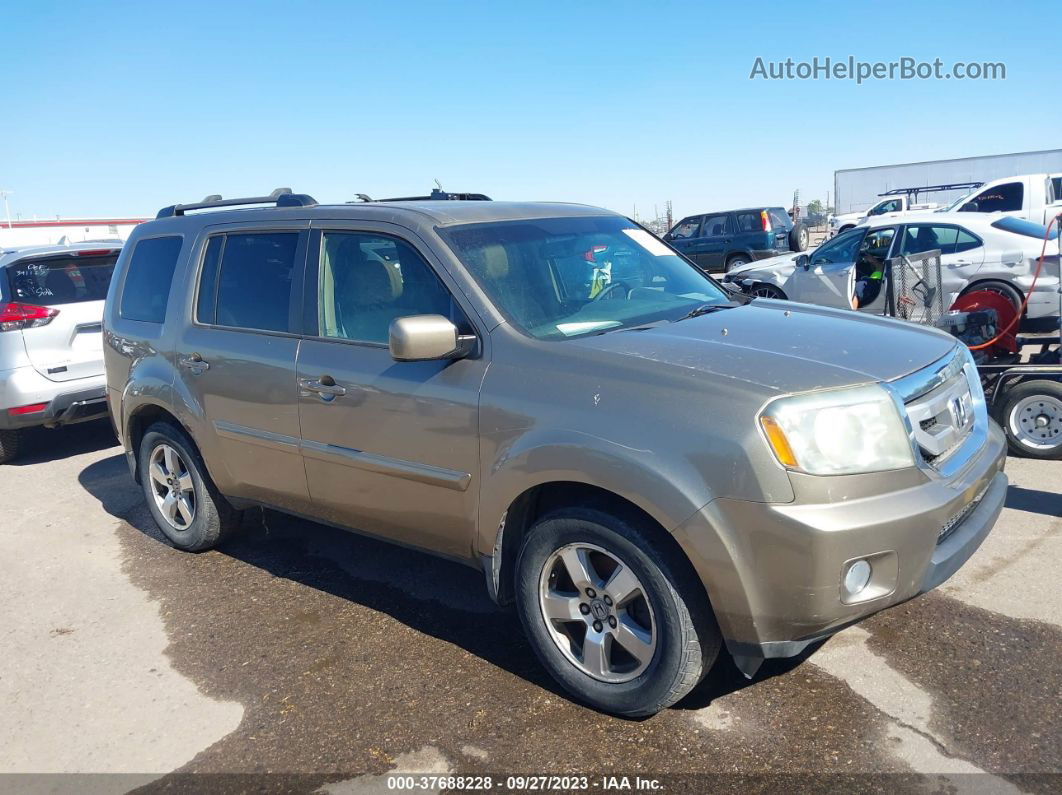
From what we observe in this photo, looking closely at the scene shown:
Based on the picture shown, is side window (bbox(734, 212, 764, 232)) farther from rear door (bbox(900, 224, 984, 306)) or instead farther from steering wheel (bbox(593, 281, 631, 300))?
steering wheel (bbox(593, 281, 631, 300))

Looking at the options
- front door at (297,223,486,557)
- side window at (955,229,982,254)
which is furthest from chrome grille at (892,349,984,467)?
side window at (955,229,982,254)

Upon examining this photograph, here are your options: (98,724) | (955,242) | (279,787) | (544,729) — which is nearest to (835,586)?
(544,729)

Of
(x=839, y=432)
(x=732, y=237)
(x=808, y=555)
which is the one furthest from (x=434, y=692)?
(x=732, y=237)

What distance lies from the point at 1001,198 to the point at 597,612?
15589mm

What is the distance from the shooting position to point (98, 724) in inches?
136

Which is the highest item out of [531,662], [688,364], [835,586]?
[688,364]

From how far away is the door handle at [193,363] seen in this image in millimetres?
4570

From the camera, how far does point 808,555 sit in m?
2.65

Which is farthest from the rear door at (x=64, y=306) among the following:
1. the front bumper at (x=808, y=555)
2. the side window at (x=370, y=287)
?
the front bumper at (x=808, y=555)

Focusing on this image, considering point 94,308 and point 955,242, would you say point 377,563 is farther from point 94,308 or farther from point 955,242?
point 955,242

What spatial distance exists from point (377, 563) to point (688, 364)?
263cm

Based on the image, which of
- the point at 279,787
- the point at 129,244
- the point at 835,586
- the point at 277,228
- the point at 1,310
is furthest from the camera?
the point at 1,310

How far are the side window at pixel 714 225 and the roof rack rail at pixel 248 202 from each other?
16948 mm

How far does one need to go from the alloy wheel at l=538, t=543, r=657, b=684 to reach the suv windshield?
0.91 m
